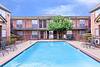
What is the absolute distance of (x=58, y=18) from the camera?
45188 millimetres

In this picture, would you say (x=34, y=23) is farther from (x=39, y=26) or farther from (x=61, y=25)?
(x=61, y=25)

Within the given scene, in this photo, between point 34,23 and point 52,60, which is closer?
point 52,60

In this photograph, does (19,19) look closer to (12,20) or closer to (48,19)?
(12,20)

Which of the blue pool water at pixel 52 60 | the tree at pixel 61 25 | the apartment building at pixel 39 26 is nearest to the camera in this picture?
the blue pool water at pixel 52 60

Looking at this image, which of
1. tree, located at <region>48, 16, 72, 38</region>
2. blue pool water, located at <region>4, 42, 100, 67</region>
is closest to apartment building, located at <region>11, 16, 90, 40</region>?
tree, located at <region>48, 16, 72, 38</region>

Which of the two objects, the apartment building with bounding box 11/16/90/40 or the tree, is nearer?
the tree

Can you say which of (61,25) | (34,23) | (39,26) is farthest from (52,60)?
(39,26)

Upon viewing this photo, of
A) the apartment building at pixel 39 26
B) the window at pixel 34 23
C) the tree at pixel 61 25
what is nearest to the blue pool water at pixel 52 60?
the tree at pixel 61 25

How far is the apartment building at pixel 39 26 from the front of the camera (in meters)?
47.8

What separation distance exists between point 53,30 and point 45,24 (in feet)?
16.7

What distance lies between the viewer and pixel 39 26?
161 feet

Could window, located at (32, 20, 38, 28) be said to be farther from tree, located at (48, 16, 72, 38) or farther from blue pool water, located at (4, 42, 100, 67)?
blue pool water, located at (4, 42, 100, 67)

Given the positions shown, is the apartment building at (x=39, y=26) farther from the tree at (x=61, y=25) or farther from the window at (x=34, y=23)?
the tree at (x=61, y=25)

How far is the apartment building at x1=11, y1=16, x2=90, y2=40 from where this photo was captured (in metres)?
47.8
